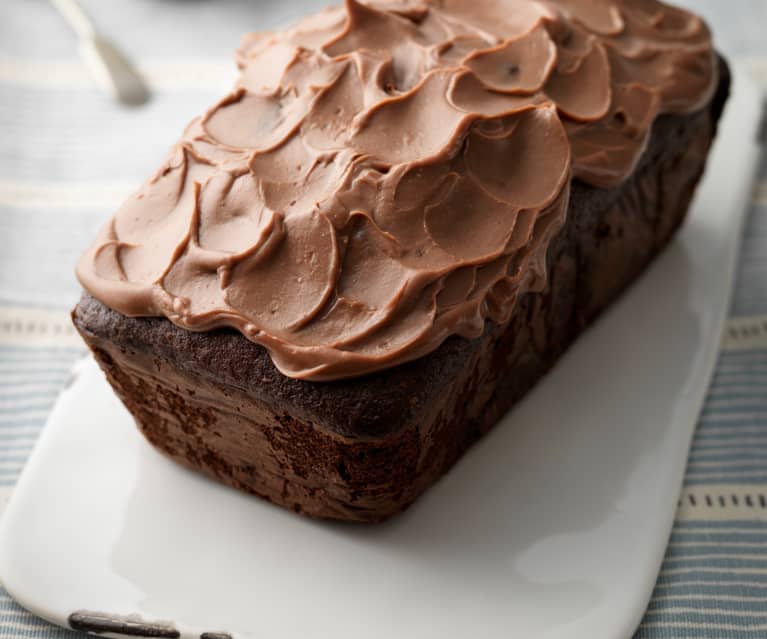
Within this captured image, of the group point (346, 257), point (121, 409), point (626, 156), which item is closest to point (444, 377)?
point (346, 257)

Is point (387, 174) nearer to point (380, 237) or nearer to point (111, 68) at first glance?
point (380, 237)

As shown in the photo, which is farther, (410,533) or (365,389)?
(410,533)

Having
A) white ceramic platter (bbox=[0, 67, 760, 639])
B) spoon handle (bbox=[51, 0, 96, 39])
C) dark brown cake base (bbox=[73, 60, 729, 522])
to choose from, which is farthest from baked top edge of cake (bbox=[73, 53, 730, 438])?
spoon handle (bbox=[51, 0, 96, 39])

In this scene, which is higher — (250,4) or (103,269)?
(103,269)

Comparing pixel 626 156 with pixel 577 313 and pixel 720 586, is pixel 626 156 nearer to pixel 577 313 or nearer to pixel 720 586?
pixel 577 313

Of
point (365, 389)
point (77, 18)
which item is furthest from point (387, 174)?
point (77, 18)

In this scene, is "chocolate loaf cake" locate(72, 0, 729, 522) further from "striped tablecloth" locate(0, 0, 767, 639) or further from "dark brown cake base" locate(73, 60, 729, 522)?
"striped tablecloth" locate(0, 0, 767, 639)

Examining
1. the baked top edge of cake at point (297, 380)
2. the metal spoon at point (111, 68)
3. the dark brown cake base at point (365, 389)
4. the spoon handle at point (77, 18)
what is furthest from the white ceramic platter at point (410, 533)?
the spoon handle at point (77, 18)
